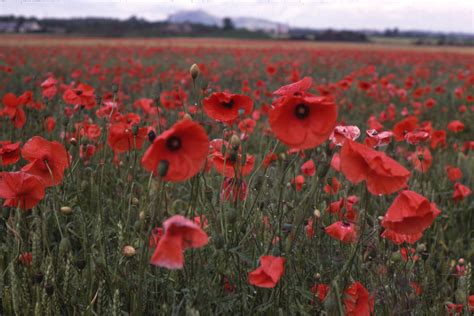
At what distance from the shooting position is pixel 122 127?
1.82 m

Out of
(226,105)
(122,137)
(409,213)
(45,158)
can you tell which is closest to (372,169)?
(409,213)

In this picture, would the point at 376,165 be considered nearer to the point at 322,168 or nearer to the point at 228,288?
the point at 322,168

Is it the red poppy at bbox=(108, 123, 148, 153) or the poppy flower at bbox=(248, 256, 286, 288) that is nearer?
the poppy flower at bbox=(248, 256, 286, 288)

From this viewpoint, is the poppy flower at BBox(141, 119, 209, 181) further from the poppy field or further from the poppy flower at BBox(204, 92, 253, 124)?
the poppy flower at BBox(204, 92, 253, 124)

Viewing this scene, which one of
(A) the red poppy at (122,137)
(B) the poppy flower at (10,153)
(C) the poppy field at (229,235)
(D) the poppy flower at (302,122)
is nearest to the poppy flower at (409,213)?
(C) the poppy field at (229,235)

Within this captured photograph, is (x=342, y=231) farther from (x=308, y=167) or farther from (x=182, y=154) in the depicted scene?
(x=308, y=167)

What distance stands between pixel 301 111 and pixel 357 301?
0.56 meters

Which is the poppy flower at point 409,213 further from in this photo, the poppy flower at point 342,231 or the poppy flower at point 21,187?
the poppy flower at point 21,187

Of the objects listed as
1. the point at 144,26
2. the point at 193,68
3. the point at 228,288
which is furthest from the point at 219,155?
the point at 144,26

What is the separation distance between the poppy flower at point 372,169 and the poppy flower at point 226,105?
0.44 metres

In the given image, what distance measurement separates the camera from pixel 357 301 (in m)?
1.33

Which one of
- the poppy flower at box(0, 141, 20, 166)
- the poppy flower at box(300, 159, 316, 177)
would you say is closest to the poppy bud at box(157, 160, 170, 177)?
the poppy flower at box(0, 141, 20, 166)

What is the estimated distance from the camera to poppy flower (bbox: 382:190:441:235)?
1.08 meters

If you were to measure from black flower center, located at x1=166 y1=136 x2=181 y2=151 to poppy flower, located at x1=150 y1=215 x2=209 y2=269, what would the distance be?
0.57ft
